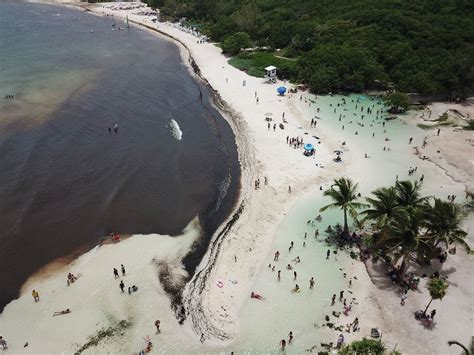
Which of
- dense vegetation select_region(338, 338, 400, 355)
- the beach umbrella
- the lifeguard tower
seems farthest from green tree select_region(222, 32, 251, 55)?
dense vegetation select_region(338, 338, 400, 355)

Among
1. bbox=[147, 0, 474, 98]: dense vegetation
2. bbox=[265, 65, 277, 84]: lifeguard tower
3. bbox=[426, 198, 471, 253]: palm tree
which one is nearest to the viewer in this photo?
bbox=[426, 198, 471, 253]: palm tree

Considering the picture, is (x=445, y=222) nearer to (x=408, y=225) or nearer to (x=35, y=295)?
(x=408, y=225)

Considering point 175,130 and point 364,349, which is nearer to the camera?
point 364,349

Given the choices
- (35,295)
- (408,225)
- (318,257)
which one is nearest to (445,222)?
(408,225)

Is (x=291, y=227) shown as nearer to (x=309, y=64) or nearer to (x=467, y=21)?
(x=309, y=64)

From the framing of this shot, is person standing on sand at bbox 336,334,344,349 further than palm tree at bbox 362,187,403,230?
No

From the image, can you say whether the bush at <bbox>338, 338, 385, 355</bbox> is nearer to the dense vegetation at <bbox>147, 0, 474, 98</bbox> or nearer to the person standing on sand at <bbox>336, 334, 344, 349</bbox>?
the person standing on sand at <bbox>336, 334, 344, 349</bbox>
